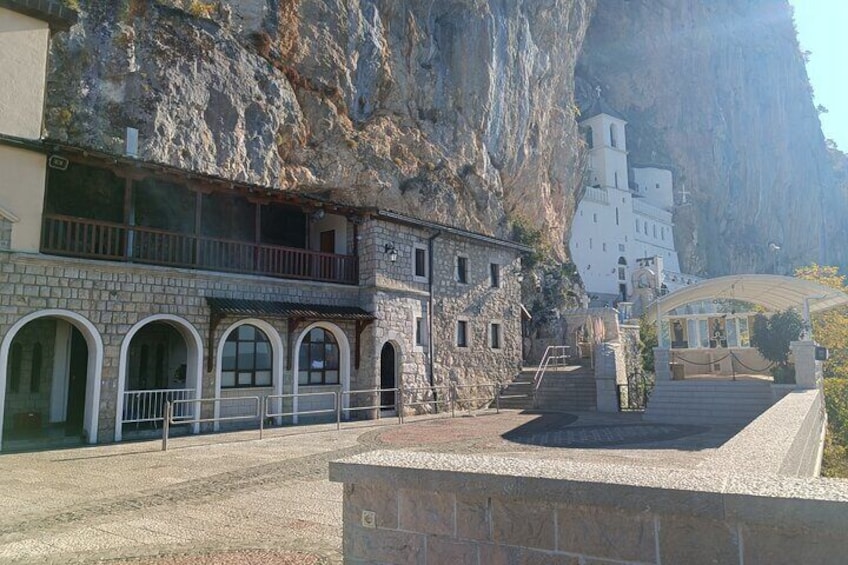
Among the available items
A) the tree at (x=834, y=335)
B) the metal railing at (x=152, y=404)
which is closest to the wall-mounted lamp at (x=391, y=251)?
the metal railing at (x=152, y=404)

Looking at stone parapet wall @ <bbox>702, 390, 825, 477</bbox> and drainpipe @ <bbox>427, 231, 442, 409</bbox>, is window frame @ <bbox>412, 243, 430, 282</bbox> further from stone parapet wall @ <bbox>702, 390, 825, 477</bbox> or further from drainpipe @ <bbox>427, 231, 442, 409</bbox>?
stone parapet wall @ <bbox>702, 390, 825, 477</bbox>

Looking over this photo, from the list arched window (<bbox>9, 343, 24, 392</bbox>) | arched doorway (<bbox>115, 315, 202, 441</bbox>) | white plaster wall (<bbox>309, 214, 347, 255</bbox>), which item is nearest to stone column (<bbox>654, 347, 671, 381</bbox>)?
white plaster wall (<bbox>309, 214, 347, 255</bbox>)

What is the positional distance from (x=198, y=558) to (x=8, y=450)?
9.62 metres

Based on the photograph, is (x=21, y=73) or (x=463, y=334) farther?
(x=463, y=334)

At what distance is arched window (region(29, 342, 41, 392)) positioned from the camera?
15.2 metres

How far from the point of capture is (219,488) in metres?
8.14

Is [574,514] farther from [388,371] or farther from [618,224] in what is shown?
[618,224]

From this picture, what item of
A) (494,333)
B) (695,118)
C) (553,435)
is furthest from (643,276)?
(553,435)

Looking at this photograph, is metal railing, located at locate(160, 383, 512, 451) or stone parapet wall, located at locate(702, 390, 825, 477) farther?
metal railing, located at locate(160, 383, 512, 451)

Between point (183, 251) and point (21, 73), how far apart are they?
5527mm

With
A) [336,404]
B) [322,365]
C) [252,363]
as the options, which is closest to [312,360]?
[322,365]

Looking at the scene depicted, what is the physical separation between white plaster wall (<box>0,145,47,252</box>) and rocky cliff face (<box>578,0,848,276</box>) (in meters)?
54.9

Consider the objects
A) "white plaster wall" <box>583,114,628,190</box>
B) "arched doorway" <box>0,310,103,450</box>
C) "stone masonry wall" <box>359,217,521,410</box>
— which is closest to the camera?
"arched doorway" <box>0,310,103,450</box>

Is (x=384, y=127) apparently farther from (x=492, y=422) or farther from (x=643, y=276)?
(x=643, y=276)
